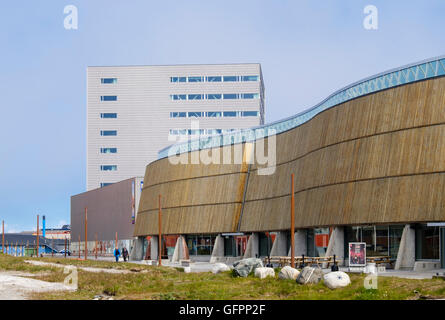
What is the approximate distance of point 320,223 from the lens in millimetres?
50625

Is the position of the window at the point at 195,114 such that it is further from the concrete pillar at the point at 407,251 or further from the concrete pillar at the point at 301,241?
the concrete pillar at the point at 407,251

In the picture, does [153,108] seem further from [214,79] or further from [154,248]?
[154,248]

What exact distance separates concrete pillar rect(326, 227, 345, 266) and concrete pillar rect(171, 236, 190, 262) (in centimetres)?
2456

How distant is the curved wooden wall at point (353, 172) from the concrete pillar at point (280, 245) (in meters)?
1.13

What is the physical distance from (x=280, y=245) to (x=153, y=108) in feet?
267

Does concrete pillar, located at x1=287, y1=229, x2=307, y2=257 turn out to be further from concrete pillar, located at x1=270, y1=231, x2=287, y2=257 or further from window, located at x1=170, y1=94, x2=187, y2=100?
window, located at x1=170, y1=94, x2=187, y2=100

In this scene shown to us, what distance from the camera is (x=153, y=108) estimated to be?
137000mm

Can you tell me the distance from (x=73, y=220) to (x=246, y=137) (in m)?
74.7

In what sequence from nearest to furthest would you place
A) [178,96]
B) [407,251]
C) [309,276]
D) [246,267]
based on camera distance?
1. [309,276]
2. [246,267]
3. [407,251]
4. [178,96]

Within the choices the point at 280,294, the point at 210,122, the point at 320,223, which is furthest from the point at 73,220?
the point at 280,294

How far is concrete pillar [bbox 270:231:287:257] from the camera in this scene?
5921 centimetres

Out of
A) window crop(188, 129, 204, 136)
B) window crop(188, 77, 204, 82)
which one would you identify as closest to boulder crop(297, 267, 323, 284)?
window crop(188, 129, 204, 136)

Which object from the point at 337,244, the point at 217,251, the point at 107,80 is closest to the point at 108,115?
the point at 107,80

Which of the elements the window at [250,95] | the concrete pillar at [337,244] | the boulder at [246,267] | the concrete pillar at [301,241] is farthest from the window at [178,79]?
the boulder at [246,267]
